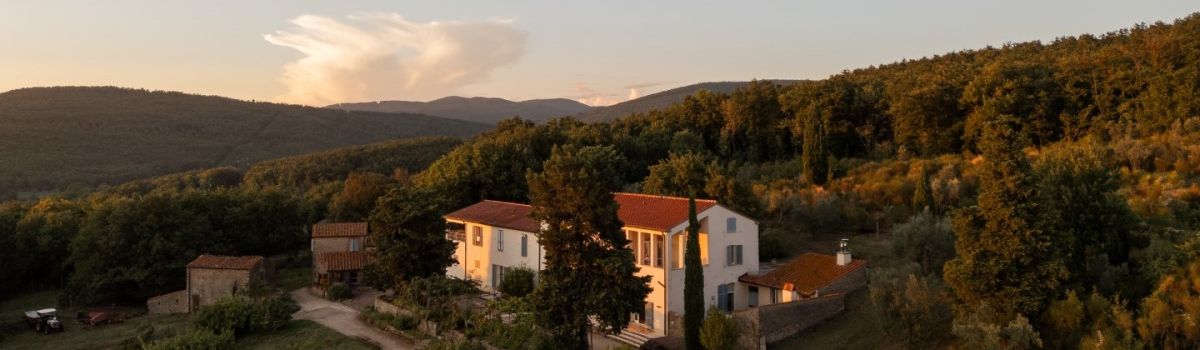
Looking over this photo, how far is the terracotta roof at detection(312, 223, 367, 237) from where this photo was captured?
37750 mm

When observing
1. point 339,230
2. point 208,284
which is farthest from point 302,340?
point 339,230

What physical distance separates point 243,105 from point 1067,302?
11982cm

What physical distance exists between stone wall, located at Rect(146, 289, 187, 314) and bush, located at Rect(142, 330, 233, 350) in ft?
28.5

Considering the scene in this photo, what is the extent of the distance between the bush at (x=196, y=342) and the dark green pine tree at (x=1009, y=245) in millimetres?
22724

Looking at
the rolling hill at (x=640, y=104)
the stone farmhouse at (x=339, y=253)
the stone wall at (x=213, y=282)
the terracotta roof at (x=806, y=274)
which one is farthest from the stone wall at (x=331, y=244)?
the rolling hill at (x=640, y=104)

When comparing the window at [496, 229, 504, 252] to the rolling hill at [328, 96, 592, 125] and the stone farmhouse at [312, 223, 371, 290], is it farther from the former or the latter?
the rolling hill at [328, 96, 592, 125]

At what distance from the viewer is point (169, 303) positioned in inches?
1309

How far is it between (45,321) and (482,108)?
16103cm

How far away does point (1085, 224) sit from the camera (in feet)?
62.3

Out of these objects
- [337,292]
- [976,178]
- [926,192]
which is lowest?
[337,292]

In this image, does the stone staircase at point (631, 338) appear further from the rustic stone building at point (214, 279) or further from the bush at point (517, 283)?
the rustic stone building at point (214, 279)

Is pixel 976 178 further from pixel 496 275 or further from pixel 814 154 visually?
pixel 496 275

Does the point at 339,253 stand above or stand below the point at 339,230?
below

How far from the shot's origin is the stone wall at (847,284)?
23.6 m
